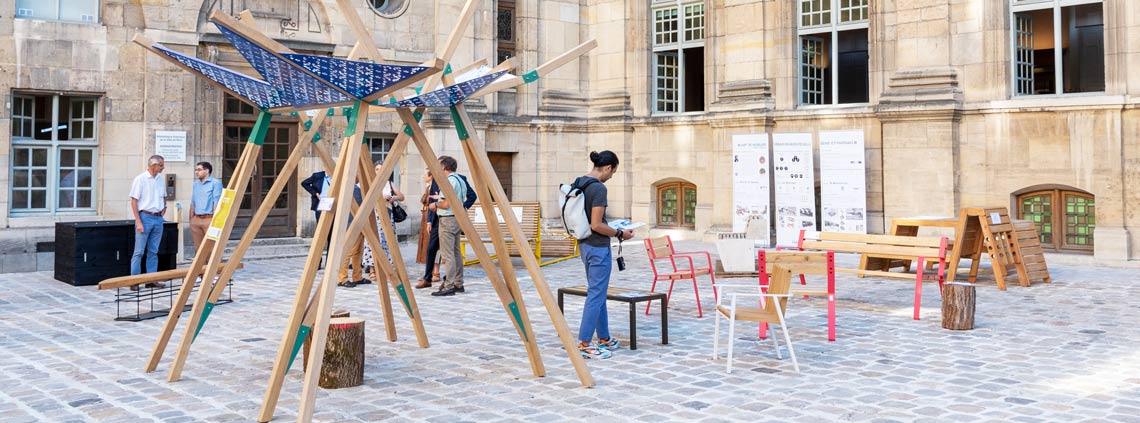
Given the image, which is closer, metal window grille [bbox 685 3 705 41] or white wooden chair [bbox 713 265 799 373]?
white wooden chair [bbox 713 265 799 373]

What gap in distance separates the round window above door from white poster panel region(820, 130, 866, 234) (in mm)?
8003

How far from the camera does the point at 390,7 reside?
18547 millimetres

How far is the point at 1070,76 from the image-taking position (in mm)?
18703

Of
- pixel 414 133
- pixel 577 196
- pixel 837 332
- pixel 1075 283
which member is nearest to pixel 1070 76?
pixel 1075 283

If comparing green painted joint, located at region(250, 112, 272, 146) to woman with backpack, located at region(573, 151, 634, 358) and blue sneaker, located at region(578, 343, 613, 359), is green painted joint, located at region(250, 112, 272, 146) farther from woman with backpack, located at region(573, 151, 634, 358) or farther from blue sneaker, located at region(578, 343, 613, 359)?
blue sneaker, located at region(578, 343, 613, 359)

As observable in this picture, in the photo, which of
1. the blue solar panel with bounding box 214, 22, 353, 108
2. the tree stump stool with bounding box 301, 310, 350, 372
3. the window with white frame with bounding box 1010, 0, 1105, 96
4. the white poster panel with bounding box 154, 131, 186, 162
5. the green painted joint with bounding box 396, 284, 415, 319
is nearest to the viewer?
the blue solar panel with bounding box 214, 22, 353, 108

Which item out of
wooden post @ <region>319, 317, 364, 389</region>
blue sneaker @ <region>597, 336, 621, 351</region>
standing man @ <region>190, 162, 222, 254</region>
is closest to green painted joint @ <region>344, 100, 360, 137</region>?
wooden post @ <region>319, 317, 364, 389</region>

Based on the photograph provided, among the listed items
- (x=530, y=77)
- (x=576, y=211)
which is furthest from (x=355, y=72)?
(x=576, y=211)

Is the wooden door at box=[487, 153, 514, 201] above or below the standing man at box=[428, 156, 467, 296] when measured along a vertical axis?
above

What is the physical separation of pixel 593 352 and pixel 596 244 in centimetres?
88

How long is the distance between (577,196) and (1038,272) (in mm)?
7743

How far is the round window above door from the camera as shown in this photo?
18.3 meters

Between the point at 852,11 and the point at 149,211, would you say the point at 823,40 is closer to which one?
the point at 852,11

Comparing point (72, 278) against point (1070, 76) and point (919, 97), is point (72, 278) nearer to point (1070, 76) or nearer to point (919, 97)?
point (919, 97)
